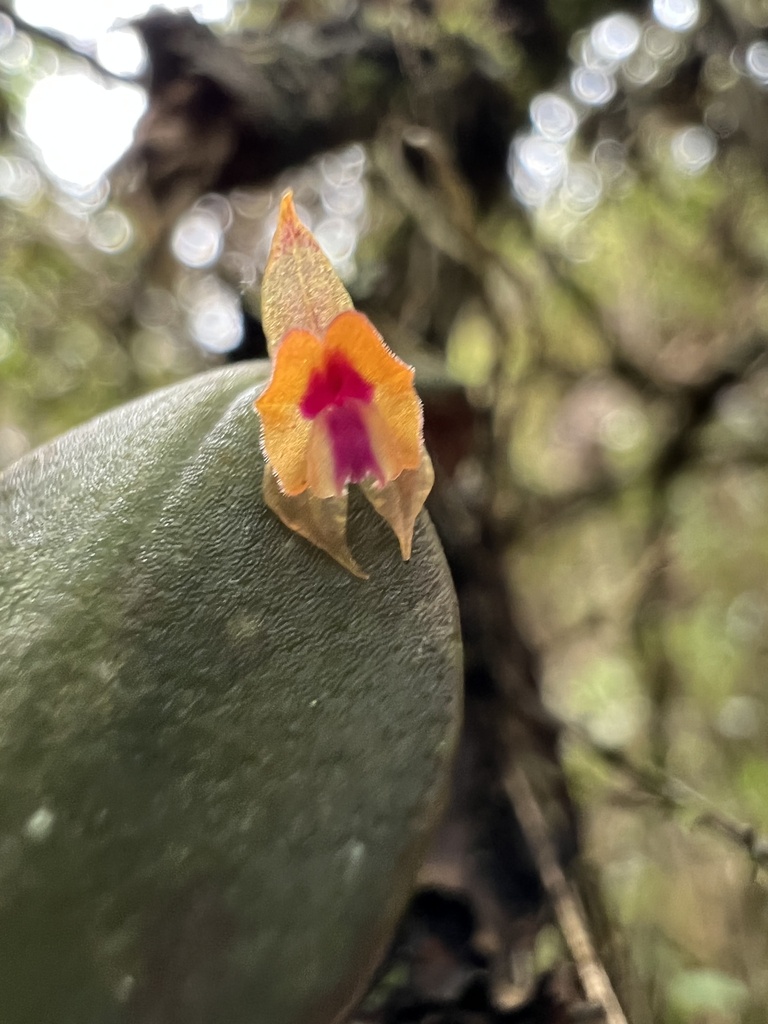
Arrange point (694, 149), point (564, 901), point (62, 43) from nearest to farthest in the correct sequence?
1. point (564, 901)
2. point (62, 43)
3. point (694, 149)

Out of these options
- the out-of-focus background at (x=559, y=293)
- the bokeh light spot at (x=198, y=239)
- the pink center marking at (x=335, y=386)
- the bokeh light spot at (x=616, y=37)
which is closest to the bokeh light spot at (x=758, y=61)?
the out-of-focus background at (x=559, y=293)

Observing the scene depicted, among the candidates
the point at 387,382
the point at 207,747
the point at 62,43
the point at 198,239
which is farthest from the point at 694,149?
the point at 207,747

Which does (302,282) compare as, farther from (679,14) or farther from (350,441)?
(679,14)

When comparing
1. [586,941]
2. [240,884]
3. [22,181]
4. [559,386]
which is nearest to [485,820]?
[586,941]

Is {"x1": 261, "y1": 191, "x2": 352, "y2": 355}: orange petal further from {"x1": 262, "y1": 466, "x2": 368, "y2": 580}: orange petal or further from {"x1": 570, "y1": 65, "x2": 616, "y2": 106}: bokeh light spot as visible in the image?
{"x1": 570, "y1": 65, "x2": 616, "y2": 106}: bokeh light spot

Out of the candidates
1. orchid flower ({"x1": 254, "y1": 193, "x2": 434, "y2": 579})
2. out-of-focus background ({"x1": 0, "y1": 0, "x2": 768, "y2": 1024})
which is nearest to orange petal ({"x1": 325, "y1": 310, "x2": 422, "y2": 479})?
orchid flower ({"x1": 254, "y1": 193, "x2": 434, "y2": 579})

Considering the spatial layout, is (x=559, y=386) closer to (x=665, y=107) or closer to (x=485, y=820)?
(x=665, y=107)

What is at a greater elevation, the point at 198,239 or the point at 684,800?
the point at 198,239

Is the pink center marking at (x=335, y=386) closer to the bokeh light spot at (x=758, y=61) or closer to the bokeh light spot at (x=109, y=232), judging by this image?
the bokeh light spot at (x=758, y=61)
